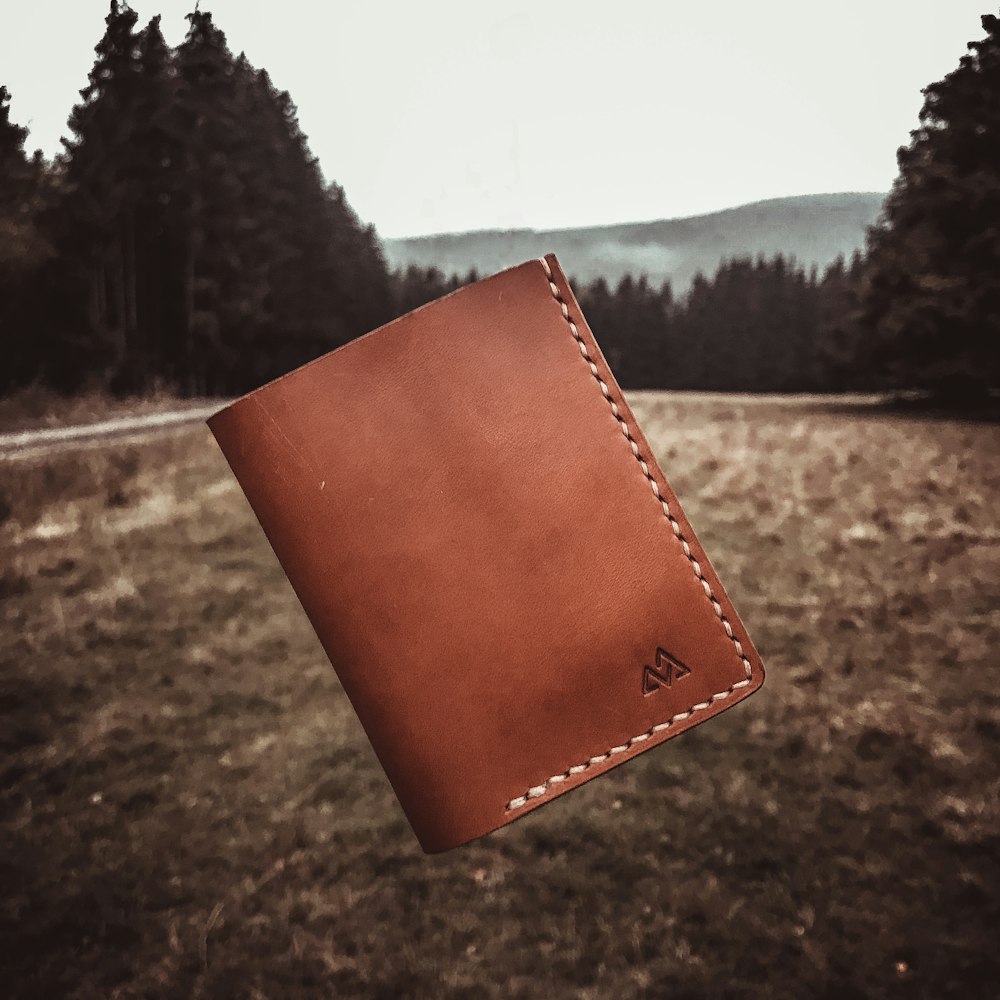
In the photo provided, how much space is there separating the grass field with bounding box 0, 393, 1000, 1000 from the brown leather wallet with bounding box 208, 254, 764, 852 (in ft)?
3.05

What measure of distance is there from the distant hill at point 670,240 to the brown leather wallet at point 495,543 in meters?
1.47

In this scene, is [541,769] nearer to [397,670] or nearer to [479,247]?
[397,670]

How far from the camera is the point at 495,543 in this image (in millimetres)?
579

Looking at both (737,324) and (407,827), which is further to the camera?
(737,324)

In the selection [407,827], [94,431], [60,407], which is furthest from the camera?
[94,431]

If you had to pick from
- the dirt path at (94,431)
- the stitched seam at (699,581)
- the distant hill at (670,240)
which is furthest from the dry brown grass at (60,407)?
the stitched seam at (699,581)

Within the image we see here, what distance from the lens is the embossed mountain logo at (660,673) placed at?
0.60 m

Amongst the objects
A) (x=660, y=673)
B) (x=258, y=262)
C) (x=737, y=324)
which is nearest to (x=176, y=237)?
(x=258, y=262)

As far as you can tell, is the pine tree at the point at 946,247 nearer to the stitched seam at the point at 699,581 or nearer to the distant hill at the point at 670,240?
the distant hill at the point at 670,240

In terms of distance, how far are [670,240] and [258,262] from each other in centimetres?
208

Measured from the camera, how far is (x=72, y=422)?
2283mm

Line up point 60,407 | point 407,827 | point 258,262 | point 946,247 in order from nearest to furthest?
point 407,827, point 60,407, point 258,262, point 946,247

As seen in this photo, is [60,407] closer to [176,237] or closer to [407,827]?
[176,237]

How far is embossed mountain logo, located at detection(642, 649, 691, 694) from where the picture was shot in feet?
1.96
